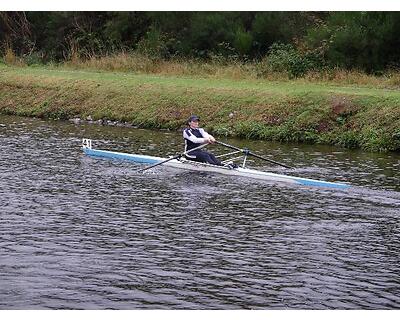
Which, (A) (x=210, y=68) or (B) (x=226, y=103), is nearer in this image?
(B) (x=226, y=103)

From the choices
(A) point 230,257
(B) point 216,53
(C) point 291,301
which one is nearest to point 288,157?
(A) point 230,257

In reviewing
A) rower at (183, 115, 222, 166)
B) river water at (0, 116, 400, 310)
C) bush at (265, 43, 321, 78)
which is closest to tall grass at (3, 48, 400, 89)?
bush at (265, 43, 321, 78)

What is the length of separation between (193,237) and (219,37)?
104ft

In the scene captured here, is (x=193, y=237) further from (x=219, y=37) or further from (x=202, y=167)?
(x=219, y=37)

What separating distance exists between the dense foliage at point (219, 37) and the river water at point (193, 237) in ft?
45.1

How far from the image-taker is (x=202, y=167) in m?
24.1

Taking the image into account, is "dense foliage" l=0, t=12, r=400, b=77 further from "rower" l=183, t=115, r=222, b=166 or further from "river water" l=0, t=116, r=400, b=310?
"rower" l=183, t=115, r=222, b=166

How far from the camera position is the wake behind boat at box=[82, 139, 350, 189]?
71.5 ft

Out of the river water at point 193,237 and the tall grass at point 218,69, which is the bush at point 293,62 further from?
the river water at point 193,237

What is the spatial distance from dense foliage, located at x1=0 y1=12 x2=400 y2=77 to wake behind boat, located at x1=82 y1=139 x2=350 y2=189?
16.0 m

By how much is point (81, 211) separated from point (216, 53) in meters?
29.0

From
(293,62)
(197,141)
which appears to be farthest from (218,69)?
(197,141)

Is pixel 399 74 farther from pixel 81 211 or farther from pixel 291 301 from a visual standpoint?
pixel 291 301

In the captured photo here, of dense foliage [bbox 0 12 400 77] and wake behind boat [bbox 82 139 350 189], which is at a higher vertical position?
dense foliage [bbox 0 12 400 77]
